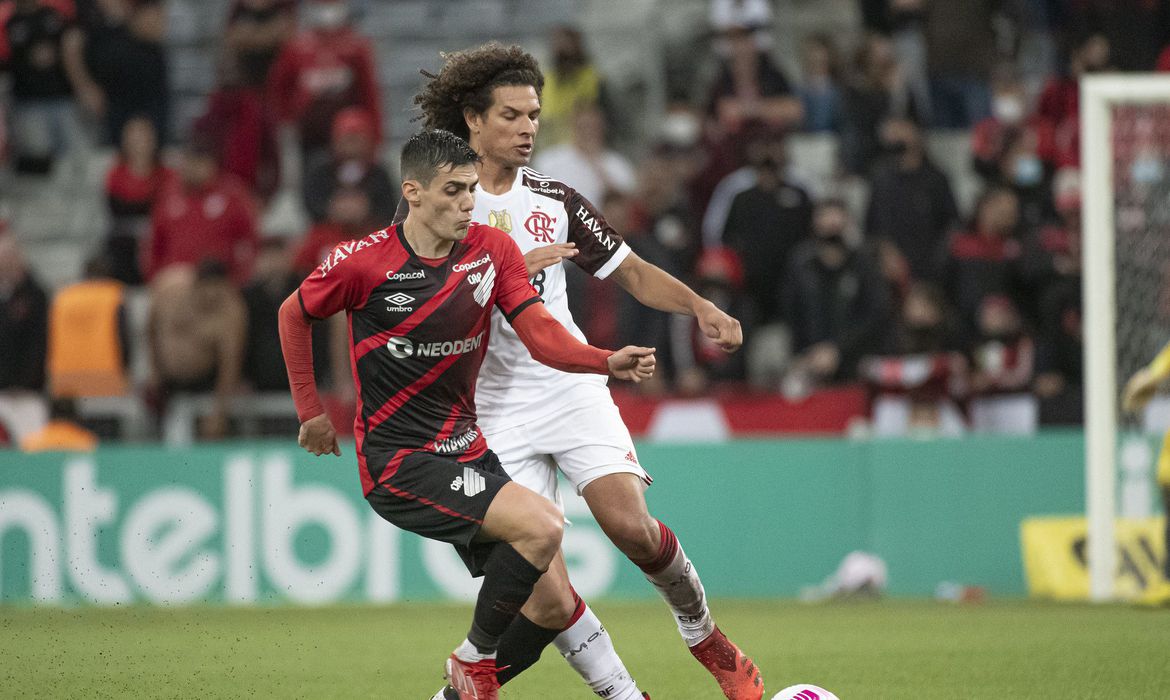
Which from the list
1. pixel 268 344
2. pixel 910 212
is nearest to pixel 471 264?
pixel 268 344

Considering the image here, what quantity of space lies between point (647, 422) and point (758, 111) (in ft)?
10.4

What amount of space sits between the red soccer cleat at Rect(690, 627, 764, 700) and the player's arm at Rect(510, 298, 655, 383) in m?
1.11

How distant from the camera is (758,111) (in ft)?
47.4

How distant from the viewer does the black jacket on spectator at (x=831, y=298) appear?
42.2 feet

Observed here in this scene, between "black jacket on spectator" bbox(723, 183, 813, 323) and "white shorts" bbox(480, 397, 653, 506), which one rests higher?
"white shorts" bbox(480, 397, 653, 506)

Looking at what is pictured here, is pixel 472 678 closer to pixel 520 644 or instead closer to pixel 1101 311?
pixel 520 644

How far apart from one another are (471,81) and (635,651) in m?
3.40

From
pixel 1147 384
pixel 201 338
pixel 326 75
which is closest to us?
pixel 1147 384

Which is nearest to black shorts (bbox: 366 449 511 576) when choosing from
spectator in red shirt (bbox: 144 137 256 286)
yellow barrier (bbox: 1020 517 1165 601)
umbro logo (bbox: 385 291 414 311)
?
umbro logo (bbox: 385 291 414 311)

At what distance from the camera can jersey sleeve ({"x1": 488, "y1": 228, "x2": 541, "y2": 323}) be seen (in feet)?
19.6

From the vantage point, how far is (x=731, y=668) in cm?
615

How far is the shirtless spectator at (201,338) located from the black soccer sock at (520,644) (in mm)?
7173

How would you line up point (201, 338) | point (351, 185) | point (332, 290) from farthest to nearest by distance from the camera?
point (351, 185), point (201, 338), point (332, 290)

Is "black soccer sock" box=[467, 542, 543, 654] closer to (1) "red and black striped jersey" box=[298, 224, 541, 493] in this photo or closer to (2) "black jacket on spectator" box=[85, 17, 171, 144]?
(1) "red and black striped jersey" box=[298, 224, 541, 493]
